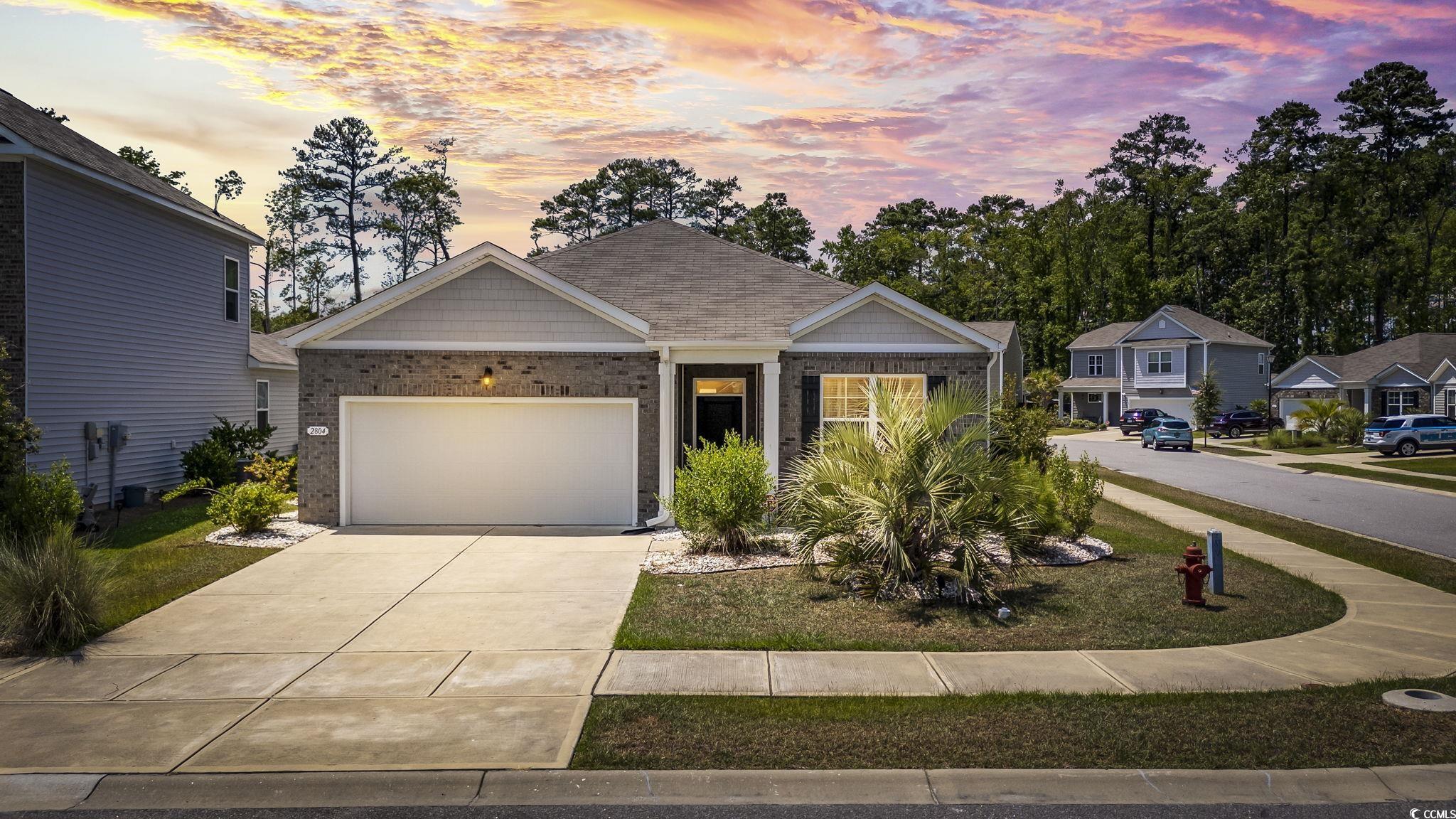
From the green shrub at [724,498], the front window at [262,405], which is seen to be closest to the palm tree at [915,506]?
the green shrub at [724,498]

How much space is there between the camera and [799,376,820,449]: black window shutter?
51.3ft

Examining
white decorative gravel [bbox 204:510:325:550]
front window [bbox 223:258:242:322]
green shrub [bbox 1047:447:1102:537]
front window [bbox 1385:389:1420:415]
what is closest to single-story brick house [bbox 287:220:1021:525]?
white decorative gravel [bbox 204:510:325:550]

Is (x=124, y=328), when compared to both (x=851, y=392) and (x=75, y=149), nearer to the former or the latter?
(x=75, y=149)

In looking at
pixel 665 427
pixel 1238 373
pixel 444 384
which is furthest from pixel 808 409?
pixel 1238 373

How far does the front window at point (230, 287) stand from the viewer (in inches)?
865

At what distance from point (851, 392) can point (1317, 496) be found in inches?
556

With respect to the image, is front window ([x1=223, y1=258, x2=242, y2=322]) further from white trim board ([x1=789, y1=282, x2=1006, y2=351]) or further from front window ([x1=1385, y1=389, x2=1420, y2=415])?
front window ([x1=1385, y1=389, x2=1420, y2=415])

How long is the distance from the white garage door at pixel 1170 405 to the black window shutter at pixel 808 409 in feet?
148

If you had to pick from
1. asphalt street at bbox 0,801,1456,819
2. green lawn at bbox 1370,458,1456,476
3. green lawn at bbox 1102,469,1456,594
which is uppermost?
green lawn at bbox 1370,458,1456,476

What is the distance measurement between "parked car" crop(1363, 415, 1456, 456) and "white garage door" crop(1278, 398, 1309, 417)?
15.3 m

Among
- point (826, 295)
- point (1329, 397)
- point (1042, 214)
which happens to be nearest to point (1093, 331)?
point (1042, 214)

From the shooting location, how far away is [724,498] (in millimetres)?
12430

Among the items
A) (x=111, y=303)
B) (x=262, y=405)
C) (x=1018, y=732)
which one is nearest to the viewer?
(x=1018, y=732)

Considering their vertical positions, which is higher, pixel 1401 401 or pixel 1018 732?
pixel 1401 401
